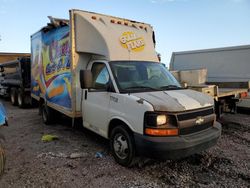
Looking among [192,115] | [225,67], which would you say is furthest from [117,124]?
[225,67]

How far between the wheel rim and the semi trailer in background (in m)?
4.14

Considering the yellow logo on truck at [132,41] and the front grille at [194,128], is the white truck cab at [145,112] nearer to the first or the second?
the front grille at [194,128]

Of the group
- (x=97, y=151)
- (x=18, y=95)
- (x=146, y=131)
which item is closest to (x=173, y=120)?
(x=146, y=131)

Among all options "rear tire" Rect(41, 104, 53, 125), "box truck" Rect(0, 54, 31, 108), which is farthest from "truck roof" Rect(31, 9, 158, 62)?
"box truck" Rect(0, 54, 31, 108)

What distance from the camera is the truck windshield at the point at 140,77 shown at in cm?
428

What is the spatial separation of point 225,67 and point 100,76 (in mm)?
6263

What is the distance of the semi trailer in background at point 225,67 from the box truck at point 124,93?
3.24 metres

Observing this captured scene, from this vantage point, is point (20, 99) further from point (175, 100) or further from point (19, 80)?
point (175, 100)

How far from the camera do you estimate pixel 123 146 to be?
13.5 ft

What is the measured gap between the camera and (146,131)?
358 centimetres

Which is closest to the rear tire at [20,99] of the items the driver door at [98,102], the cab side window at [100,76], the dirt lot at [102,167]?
the dirt lot at [102,167]

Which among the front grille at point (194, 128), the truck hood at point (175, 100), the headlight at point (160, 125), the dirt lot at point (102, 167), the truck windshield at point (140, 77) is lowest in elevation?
the dirt lot at point (102, 167)

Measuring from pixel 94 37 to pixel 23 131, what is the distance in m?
3.92

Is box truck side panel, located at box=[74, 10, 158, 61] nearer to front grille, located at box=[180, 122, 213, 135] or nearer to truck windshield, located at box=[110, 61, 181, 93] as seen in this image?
truck windshield, located at box=[110, 61, 181, 93]
